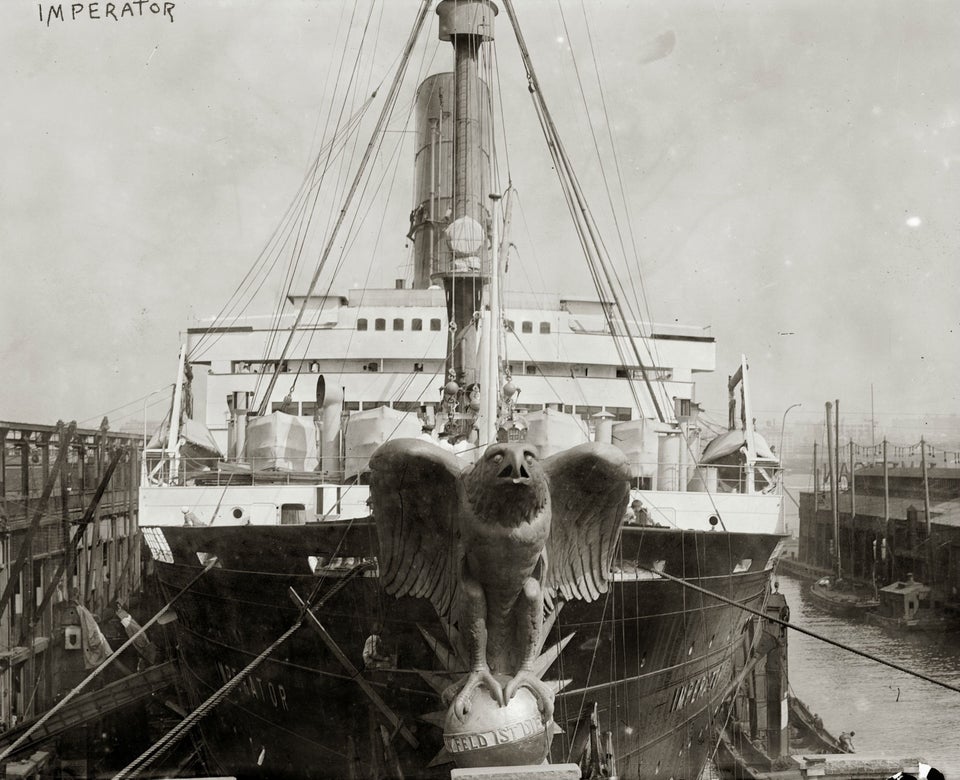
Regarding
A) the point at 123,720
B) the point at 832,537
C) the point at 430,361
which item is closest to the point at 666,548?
the point at 430,361

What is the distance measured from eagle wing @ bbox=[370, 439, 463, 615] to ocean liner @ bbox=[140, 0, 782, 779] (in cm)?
2

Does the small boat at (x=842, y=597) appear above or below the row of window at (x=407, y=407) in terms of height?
below

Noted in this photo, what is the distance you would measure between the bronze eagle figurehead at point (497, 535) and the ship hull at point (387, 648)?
1.73 metres

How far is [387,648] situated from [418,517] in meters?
2.73

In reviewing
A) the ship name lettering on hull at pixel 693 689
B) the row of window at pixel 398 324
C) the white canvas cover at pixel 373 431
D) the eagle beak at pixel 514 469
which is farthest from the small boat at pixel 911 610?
the eagle beak at pixel 514 469

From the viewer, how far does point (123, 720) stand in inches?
523

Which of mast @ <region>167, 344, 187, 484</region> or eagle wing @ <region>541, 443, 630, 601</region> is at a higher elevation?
mast @ <region>167, 344, 187, 484</region>

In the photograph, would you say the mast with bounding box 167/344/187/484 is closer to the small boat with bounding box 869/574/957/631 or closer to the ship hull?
the ship hull

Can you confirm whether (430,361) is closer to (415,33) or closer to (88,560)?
(415,33)

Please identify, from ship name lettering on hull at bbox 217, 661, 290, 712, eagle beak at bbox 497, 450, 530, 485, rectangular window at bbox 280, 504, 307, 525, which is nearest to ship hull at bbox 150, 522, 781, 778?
ship name lettering on hull at bbox 217, 661, 290, 712

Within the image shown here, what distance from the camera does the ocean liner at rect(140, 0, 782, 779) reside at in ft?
19.8

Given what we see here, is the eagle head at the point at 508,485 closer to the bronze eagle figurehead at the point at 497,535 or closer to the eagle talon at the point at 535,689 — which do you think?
the bronze eagle figurehead at the point at 497,535

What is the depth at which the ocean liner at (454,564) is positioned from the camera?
603 centimetres

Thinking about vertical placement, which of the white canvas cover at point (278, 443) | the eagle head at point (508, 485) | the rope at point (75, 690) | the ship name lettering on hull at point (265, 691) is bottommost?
the ship name lettering on hull at point (265, 691)
